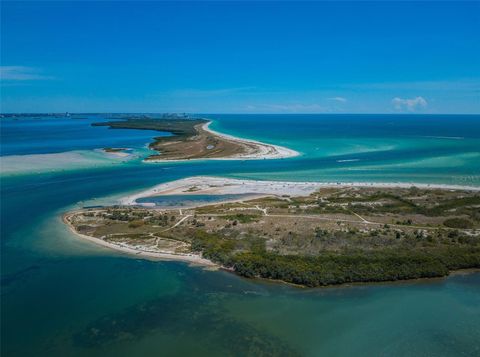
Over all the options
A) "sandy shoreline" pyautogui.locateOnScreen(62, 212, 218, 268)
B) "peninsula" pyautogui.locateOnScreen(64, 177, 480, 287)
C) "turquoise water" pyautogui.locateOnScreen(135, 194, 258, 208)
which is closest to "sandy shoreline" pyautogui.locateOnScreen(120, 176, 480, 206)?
"peninsula" pyautogui.locateOnScreen(64, 177, 480, 287)

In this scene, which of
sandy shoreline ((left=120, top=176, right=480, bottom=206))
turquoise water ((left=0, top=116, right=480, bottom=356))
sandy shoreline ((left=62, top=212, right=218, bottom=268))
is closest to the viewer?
turquoise water ((left=0, top=116, right=480, bottom=356))

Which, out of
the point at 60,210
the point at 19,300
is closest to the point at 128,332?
the point at 19,300

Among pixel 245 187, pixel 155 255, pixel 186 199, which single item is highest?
pixel 245 187

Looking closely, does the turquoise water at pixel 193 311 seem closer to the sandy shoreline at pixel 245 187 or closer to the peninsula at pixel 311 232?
the peninsula at pixel 311 232

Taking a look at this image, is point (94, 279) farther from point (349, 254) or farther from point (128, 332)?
point (349, 254)

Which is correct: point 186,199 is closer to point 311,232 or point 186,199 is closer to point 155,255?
point 155,255

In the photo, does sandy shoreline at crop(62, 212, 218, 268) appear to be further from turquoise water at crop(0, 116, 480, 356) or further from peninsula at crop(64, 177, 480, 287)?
turquoise water at crop(0, 116, 480, 356)

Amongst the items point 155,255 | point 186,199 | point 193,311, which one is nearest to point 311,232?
point 155,255
